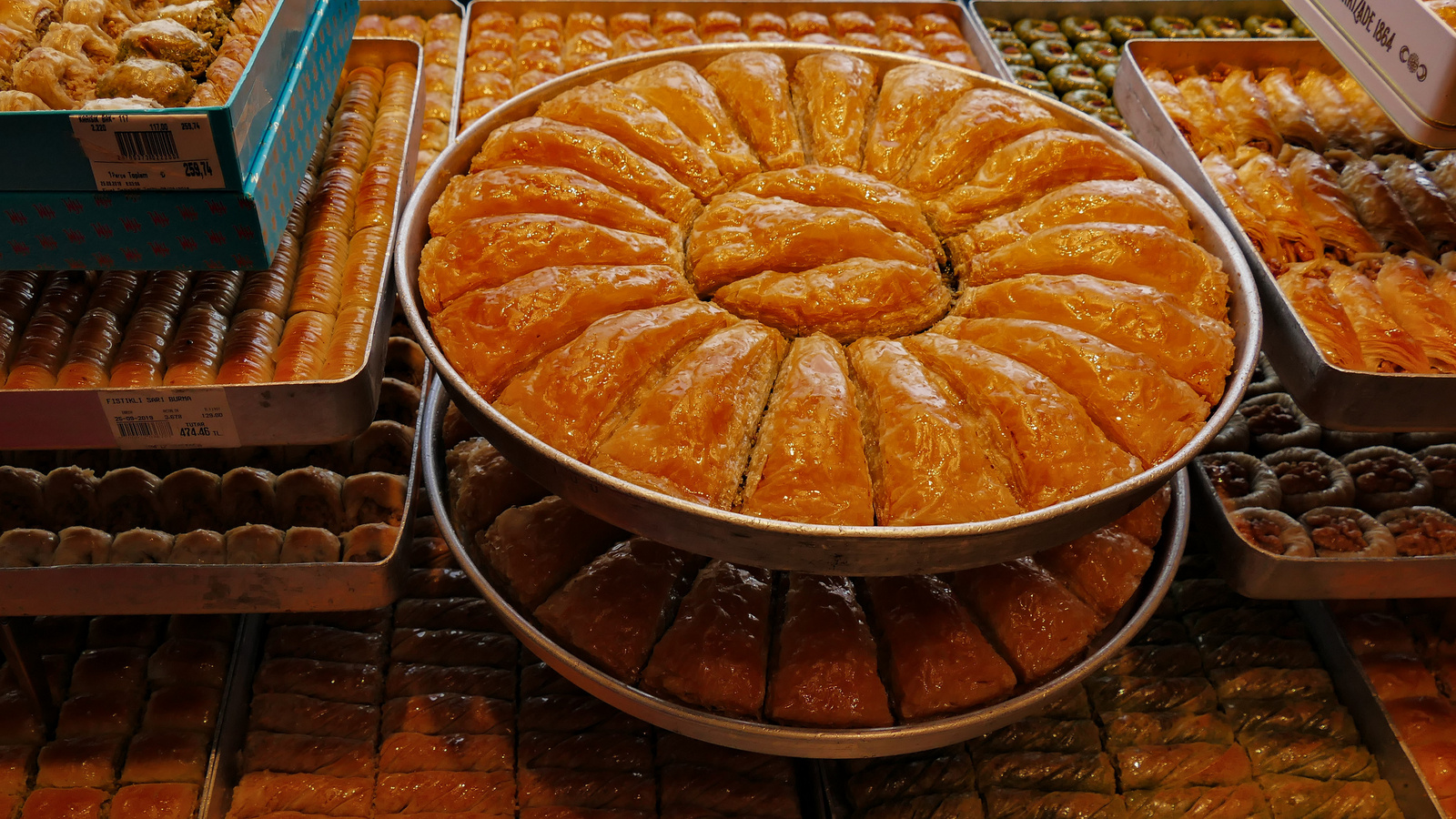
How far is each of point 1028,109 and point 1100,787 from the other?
6.49ft

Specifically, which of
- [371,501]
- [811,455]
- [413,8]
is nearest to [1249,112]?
[811,455]

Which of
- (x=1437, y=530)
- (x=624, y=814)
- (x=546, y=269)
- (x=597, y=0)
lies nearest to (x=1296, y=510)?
(x=1437, y=530)

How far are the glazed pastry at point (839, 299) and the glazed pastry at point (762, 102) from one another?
521 millimetres

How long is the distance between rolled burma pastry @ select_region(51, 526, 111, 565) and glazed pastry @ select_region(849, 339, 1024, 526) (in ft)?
6.94

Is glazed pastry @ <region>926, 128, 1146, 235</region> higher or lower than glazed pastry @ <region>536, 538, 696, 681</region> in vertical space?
higher

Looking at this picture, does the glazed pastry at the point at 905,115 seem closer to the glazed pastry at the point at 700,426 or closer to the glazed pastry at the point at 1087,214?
the glazed pastry at the point at 1087,214

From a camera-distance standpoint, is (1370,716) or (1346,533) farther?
(1370,716)

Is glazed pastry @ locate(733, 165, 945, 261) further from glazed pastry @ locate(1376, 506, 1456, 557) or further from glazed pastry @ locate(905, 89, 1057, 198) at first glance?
glazed pastry @ locate(1376, 506, 1456, 557)

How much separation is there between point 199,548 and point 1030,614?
222 centimetres

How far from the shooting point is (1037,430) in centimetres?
193

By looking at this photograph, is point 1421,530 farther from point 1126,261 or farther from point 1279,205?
point 1126,261

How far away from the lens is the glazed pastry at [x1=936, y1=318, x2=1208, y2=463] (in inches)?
77.5

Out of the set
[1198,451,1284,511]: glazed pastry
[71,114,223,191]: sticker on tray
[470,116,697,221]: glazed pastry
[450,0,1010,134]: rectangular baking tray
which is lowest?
[1198,451,1284,511]: glazed pastry

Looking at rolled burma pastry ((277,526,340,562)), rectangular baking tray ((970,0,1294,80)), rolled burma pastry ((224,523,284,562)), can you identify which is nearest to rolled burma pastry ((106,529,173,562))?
rolled burma pastry ((224,523,284,562))
